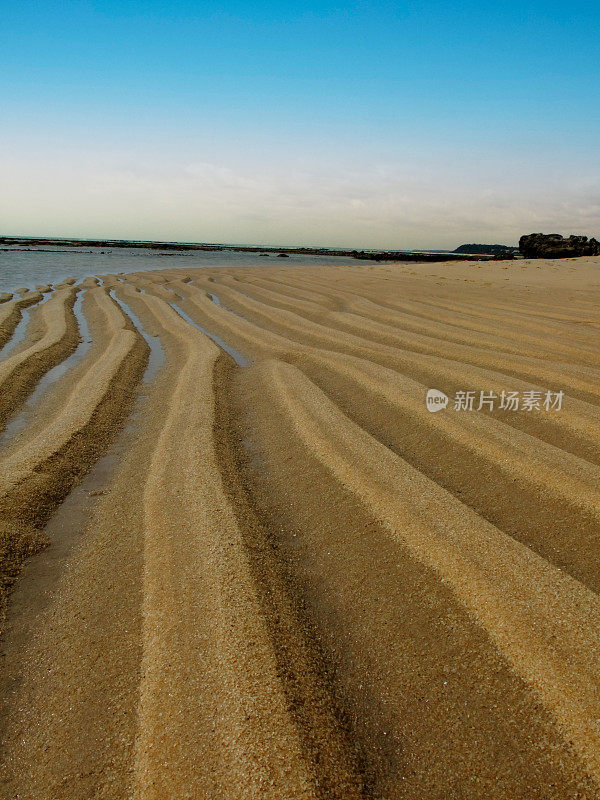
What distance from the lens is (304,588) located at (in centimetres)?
233

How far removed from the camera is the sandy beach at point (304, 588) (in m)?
1.54

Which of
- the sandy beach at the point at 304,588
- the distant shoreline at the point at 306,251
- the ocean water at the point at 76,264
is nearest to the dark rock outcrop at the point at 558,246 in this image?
the distant shoreline at the point at 306,251

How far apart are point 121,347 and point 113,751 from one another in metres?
6.23

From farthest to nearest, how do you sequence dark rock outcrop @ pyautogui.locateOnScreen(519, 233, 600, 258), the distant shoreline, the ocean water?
the distant shoreline → dark rock outcrop @ pyautogui.locateOnScreen(519, 233, 600, 258) → the ocean water

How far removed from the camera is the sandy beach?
60.7 inches

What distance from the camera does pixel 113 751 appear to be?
1602 mm

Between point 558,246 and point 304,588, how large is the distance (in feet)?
135

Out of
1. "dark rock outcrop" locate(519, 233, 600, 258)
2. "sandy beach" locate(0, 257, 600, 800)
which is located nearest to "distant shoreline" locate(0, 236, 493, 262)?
"dark rock outcrop" locate(519, 233, 600, 258)

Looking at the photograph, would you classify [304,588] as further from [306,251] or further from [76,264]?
[306,251]

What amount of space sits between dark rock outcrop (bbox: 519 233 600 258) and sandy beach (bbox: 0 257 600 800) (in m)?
35.0

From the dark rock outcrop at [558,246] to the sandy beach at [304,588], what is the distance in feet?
115

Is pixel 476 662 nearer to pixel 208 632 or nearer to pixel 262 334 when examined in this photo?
pixel 208 632

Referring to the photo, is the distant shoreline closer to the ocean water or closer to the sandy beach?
the ocean water

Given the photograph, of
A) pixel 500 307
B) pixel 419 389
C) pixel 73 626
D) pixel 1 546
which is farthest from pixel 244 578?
pixel 500 307
